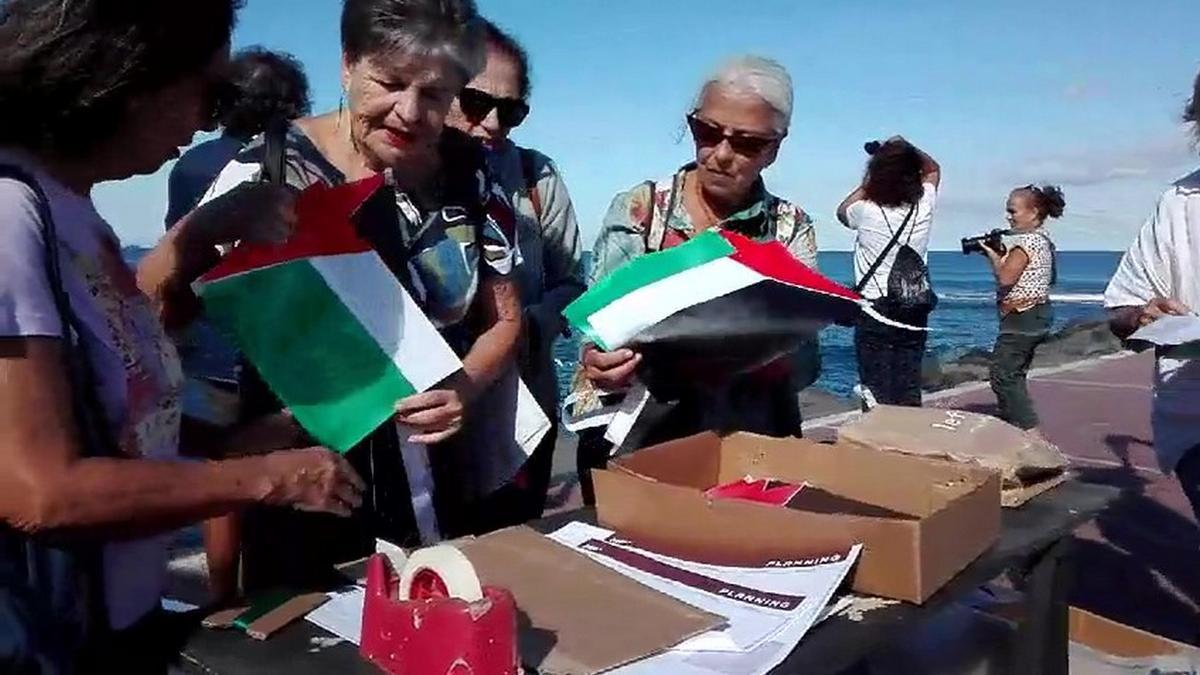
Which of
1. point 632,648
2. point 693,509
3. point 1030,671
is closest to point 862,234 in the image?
point 1030,671

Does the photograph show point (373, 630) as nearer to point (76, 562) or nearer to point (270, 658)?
point (270, 658)

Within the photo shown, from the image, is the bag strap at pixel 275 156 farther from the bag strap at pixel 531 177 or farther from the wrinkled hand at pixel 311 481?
the bag strap at pixel 531 177

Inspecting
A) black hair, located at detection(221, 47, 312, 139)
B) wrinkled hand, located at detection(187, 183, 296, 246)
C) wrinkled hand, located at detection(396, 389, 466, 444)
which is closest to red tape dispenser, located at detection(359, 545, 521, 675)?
wrinkled hand, located at detection(396, 389, 466, 444)

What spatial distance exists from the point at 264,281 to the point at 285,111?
95cm

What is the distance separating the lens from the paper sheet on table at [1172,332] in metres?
2.28

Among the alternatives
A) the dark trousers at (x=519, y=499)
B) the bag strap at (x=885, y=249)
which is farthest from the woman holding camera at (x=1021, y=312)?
the dark trousers at (x=519, y=499)

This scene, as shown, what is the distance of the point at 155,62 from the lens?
4.09 feet

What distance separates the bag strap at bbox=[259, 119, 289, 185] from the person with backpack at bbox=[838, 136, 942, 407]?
461 centimetres

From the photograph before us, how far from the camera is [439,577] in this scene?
4.05 feet

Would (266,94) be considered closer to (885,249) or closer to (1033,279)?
(885,249)

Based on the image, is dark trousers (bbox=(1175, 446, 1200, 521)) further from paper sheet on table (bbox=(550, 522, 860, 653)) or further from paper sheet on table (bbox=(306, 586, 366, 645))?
paper sheet on table (bbox=(306, 586, 366, 645))

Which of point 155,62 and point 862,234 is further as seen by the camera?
point 862,234

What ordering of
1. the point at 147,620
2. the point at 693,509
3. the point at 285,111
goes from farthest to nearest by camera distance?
the point at 285,111 < the point at 693,509 < the point at 147,620

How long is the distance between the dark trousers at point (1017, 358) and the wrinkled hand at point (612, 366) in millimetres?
5246
